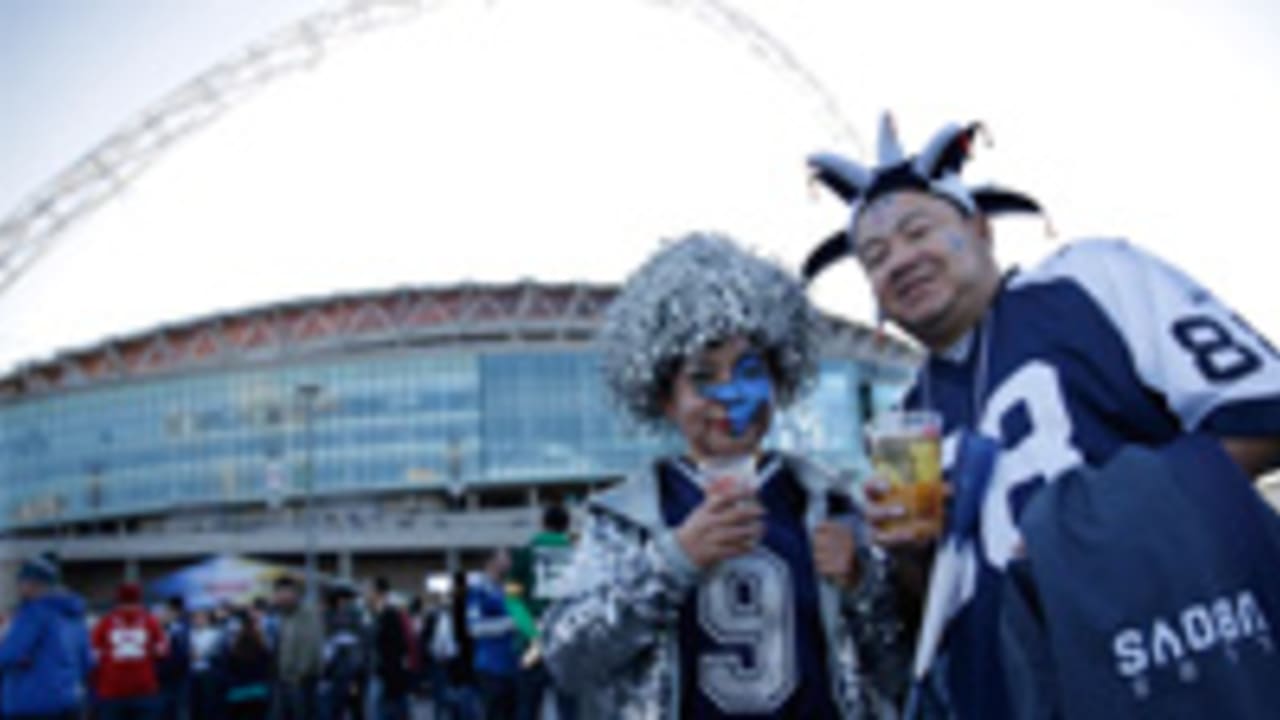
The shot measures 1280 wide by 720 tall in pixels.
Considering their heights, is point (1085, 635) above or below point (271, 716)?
above

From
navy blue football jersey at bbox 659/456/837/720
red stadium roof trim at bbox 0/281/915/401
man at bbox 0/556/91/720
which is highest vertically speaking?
red stadium roof trim at bbox 0/281/915/401

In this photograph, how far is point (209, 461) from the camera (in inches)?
2827

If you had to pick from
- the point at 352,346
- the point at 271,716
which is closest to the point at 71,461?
the point at 352,346

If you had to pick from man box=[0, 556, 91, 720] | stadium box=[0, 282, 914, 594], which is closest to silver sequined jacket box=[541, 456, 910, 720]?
man box=[0, 556, 91, 720]

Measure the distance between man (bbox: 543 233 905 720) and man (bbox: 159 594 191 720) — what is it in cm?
1240

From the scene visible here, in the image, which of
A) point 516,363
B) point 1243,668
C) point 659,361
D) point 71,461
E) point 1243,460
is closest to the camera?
point 1243,668

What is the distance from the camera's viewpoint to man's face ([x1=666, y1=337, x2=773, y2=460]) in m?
2.74

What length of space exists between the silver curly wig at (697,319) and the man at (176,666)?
1227cm

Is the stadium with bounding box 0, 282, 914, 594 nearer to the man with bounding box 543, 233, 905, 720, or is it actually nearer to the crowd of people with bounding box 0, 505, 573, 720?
the crowd of people with bounding box 0, 505, 573, 720

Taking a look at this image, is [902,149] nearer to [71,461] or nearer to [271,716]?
[271,716]

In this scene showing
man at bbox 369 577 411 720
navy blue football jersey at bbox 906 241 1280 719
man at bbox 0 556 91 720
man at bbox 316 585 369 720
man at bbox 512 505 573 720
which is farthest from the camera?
man at bbox 316 585 369 720

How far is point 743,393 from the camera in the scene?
274cm

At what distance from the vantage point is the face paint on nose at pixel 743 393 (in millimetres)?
2730

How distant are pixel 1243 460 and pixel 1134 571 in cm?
42
